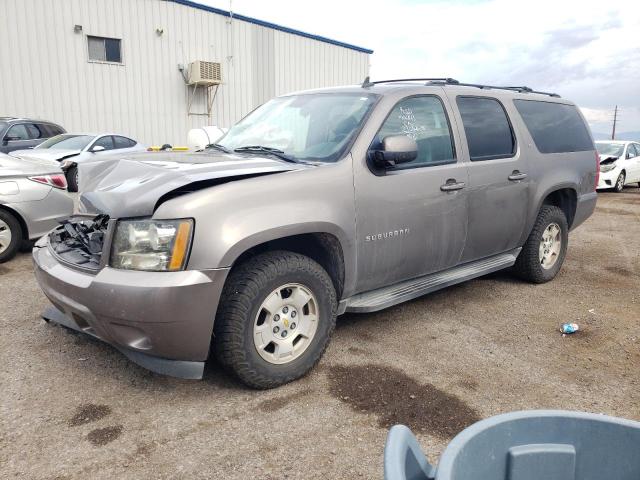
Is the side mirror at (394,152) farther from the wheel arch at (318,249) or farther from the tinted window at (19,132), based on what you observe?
the tinted window at (19,132)

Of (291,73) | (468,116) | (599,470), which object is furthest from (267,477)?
(291,73)

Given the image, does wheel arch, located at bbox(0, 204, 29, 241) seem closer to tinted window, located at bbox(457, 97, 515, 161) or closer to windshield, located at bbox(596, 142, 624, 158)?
tinted window, located at bbox(457, 97, 515, 161)

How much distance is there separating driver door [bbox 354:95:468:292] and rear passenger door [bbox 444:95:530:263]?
0.14m

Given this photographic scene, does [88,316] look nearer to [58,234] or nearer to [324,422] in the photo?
[58,234]

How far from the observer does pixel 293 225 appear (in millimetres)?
3010

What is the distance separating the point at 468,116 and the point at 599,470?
3405 millimetres

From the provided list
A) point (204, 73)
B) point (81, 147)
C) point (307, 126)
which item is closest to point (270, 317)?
point (307, 126)

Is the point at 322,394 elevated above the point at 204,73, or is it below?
below

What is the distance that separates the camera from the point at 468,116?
14.1 feet

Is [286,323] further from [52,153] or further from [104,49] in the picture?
[104,49]

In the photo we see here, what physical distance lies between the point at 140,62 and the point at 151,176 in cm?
1590

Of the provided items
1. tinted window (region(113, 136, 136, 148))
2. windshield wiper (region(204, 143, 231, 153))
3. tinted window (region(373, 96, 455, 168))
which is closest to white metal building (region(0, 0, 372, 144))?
tinted window (region(113, 136, 136, 148))

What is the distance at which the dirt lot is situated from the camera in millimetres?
2465

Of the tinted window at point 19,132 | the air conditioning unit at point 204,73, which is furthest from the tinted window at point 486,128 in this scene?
the air conditioning unit at point 204,73
